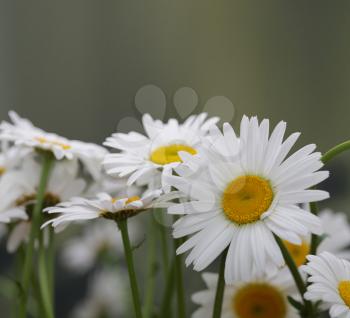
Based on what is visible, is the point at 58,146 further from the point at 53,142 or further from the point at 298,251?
the point at 298,251

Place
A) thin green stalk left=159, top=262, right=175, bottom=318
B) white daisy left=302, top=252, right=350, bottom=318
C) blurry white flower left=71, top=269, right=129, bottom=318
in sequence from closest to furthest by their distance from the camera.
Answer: white daisy left=302, top=252, right=350, bottom=318 → thin green stalk left=159, top=262, right=175, bottom=318 → blurry white flower left=71, top=269, right=129, bottom=318

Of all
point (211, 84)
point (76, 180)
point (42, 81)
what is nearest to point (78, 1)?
point (42, 81)

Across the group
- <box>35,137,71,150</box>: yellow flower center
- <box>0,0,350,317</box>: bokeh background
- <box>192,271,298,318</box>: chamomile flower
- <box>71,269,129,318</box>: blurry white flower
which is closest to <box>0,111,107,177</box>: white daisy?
<box>35,137,71,150</box>: yellow flower center

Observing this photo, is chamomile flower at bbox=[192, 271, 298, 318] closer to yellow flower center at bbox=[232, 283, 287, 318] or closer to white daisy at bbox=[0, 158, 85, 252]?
yellow flower center at bbox=[232, 283, 287, 318]

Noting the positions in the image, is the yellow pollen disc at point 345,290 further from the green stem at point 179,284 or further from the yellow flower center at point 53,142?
the yellow flower center at point 53,142

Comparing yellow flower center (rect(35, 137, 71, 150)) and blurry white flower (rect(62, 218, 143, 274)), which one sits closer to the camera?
yellow flower center (rect(35, 137, 71, 150))

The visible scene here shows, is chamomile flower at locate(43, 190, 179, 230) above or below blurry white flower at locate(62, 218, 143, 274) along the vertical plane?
below

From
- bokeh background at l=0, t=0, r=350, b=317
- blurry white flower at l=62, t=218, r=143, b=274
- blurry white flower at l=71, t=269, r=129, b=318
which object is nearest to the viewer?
blurry white flower at l=62, t=218, r=143, b=274

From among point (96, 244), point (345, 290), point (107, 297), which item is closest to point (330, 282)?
point (345, 290)

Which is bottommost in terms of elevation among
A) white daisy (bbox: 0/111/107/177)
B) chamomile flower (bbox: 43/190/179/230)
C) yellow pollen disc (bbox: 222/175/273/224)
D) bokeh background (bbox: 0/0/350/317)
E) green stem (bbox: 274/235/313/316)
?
green stem (bbox: 274/235/313/316)
